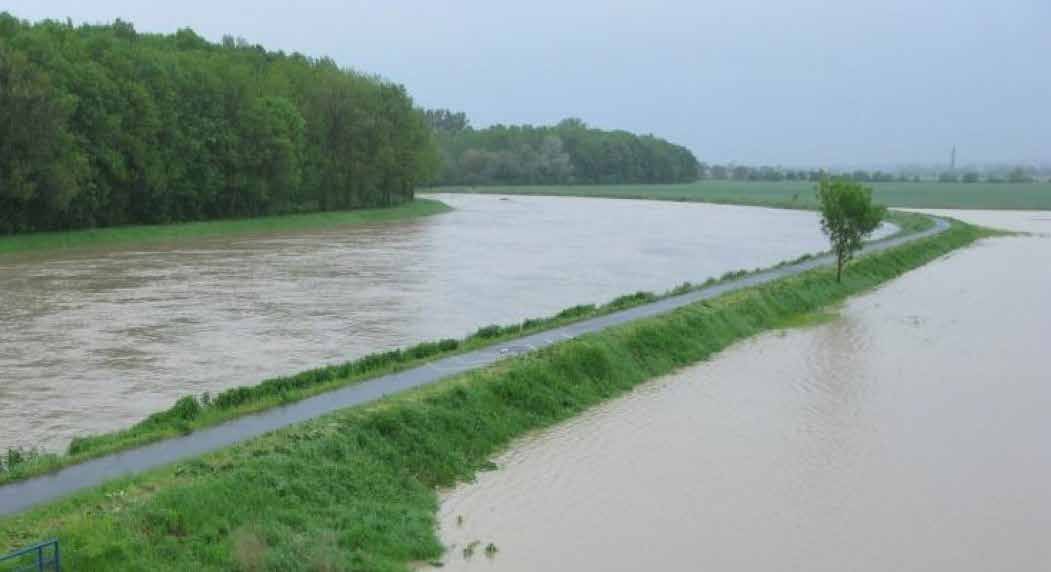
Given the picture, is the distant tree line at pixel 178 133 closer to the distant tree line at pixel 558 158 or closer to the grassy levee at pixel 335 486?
the grassy levee at pixel 335 486

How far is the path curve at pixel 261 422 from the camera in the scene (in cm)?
1129

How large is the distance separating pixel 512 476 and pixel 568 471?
2.68 ft

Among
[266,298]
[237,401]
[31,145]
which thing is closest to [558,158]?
[31,145]

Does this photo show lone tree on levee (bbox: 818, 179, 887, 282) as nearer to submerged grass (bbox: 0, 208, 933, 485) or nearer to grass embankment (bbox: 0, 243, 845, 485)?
submerged grass (bbox: 0, 208, 933, 485)

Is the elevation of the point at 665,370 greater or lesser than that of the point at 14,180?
lesser

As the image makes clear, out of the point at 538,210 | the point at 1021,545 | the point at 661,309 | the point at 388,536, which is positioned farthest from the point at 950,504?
the point at 538,210

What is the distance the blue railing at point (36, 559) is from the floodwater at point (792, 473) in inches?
155

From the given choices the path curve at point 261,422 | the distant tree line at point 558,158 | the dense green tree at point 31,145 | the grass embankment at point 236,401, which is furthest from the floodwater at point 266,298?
the distant tree line at point 558,158

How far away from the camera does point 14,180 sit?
44188mm

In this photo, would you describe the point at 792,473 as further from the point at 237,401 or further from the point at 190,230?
the point at 190,230

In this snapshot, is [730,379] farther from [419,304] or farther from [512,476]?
[419,304]

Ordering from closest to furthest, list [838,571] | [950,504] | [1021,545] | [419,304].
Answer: [838,571] → [1021,545] → [950,504] → [419,304]

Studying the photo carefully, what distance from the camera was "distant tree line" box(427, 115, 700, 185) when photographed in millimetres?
153250

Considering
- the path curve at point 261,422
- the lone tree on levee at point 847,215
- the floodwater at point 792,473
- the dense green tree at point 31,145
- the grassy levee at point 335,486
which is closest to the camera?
the grassy levee at point 335,486
